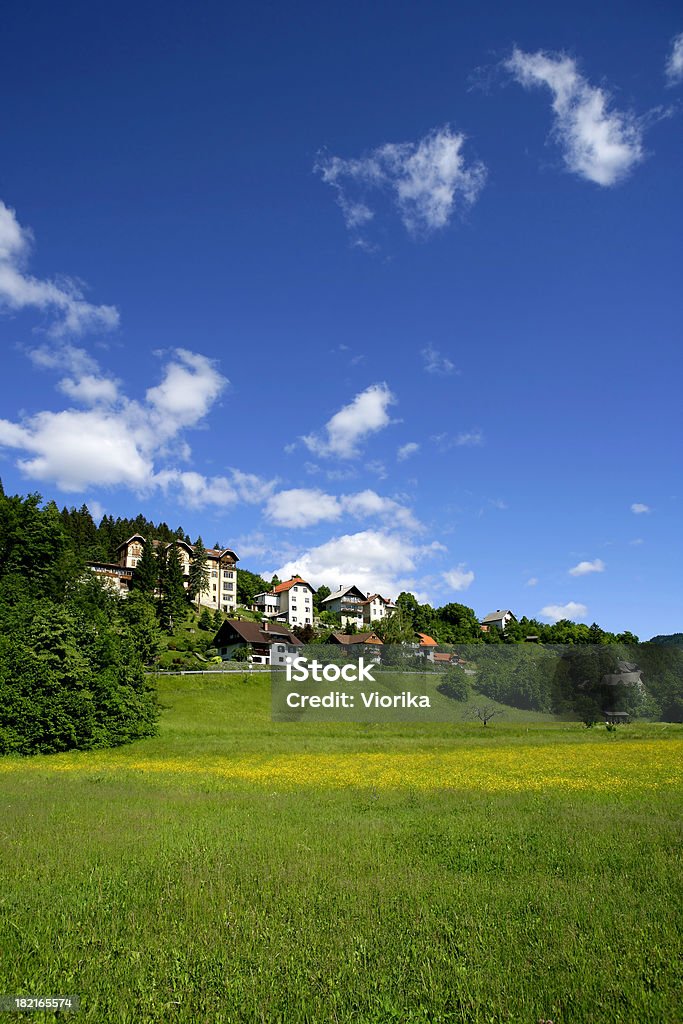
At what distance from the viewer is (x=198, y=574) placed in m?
136

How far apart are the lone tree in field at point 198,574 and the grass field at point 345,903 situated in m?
114

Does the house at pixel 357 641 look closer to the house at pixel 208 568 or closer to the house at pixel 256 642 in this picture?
the house at pixel 256 642

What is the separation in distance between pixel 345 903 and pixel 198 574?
130791mm

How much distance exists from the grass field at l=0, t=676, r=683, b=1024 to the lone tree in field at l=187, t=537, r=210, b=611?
114 metres

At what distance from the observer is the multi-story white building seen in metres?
149

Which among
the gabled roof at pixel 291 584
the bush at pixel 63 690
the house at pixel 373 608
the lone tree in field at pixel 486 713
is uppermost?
the gabled roof at pixel 291 584

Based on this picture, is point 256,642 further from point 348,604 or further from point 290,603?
point 348,604

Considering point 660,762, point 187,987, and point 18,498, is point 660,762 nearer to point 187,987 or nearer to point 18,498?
point 187,987

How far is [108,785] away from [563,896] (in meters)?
19.4

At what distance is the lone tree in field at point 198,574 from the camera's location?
443 ft

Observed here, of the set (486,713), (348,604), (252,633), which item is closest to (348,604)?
(348,604)

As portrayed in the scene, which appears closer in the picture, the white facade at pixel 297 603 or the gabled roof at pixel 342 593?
the white facade at pixel 297 603

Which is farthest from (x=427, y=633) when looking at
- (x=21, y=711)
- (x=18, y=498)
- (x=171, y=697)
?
(x=21, y=711)

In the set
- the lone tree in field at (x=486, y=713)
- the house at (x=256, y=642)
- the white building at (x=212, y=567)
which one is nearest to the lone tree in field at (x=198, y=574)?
the white building at (x=212, y=567)
